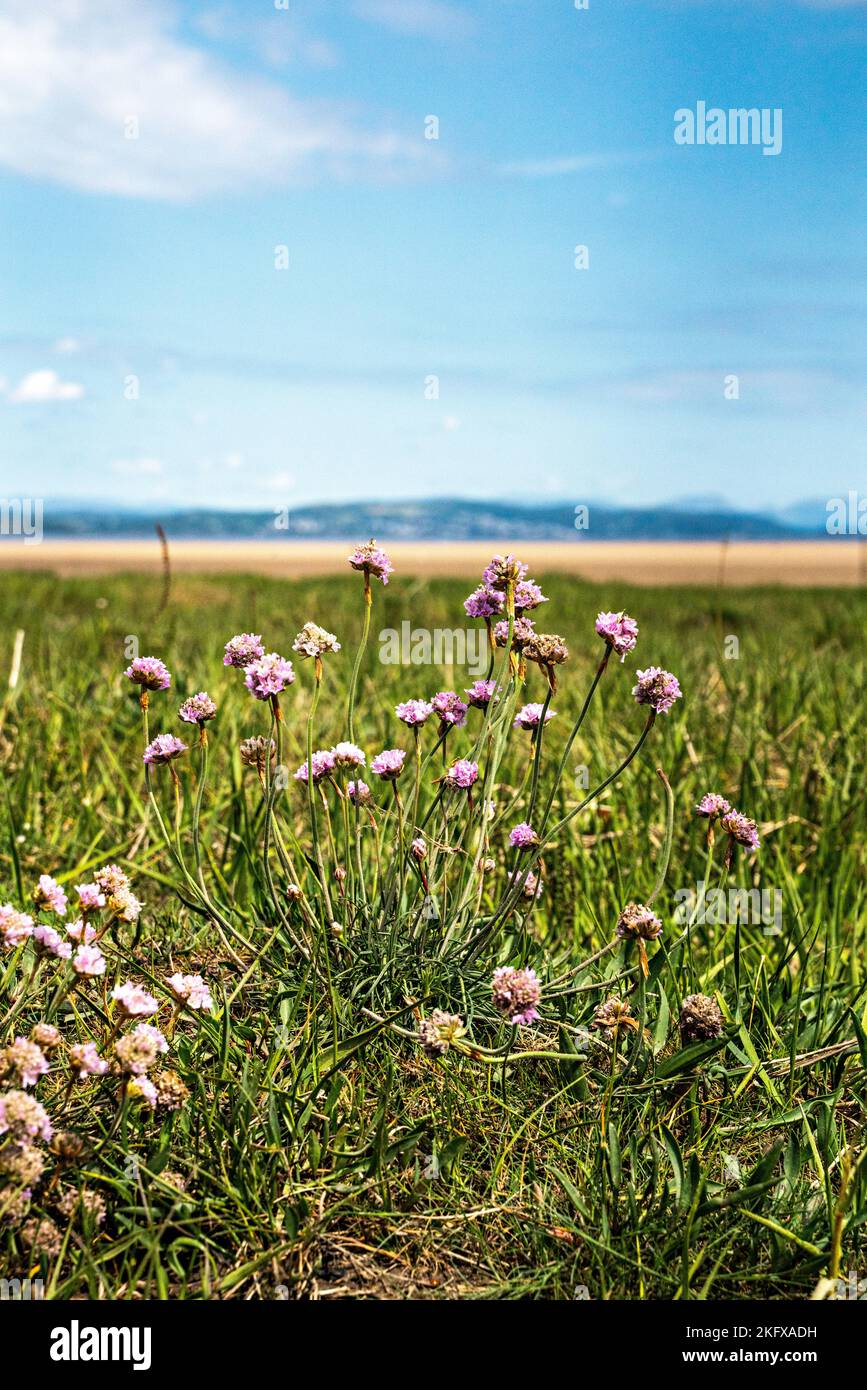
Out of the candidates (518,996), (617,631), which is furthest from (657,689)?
(518,996)

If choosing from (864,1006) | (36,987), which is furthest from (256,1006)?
(864,1006)

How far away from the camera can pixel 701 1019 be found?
1.87 m

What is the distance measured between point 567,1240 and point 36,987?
3.85 ft

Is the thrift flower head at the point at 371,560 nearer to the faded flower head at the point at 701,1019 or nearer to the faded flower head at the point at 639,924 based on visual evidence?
the faded flower head at the point at 639,924

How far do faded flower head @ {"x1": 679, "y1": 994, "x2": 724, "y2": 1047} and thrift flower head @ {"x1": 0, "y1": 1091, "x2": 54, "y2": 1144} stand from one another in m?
1.05

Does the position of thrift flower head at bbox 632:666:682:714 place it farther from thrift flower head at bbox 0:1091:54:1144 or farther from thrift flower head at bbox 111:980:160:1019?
thrift flower head at bbox 0:1091:54:1144

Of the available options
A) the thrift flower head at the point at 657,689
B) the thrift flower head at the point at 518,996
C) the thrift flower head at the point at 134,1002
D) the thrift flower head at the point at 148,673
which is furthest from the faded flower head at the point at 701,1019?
the thrift flower head at the point at 148,673

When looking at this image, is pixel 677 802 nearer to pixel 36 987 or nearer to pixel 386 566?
pixel 386 566

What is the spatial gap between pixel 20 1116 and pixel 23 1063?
95 millimetres

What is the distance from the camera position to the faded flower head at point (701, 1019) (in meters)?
1.86

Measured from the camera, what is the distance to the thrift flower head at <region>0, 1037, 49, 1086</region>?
1.59 meters

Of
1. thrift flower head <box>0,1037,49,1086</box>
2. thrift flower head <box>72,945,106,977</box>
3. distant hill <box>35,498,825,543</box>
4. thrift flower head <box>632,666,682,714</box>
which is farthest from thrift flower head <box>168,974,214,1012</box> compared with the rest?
distant hill <box>35,498,825,543</box>

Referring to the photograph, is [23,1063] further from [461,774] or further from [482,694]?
[482,694]

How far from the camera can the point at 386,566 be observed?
82.7 inches
